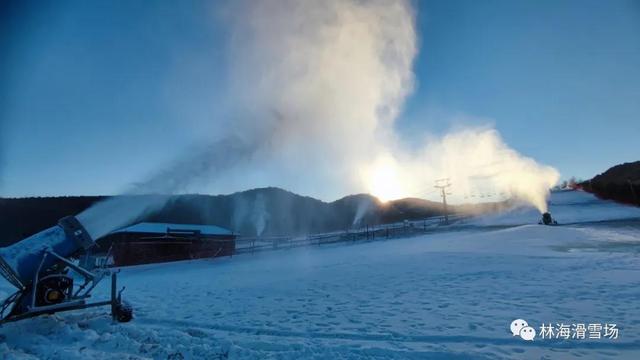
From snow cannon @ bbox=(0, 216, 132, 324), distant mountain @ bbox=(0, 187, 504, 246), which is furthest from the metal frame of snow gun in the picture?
distant mountain @ bbox=(0, 187, 504, 246)

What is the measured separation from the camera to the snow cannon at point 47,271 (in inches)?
339

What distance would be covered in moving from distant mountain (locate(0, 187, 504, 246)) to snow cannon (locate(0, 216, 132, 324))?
49.4 m

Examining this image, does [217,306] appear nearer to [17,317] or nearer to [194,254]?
[17,317]

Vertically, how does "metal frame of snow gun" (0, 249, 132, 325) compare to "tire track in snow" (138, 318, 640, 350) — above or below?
above

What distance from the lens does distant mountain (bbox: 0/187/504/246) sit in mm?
69438

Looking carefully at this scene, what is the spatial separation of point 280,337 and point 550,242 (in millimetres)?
25105

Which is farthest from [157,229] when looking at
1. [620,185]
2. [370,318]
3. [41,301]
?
[620,185]

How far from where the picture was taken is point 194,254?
124 feet

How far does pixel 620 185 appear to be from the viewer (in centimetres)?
7219

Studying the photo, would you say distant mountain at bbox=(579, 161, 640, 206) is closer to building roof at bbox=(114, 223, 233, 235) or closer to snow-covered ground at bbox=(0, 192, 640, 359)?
snow-covered ground at bbox=(0, 192, 640, 359)

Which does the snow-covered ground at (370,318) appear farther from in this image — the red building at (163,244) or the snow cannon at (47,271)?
the red building at (163,244)

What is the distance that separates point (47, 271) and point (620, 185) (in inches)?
3821

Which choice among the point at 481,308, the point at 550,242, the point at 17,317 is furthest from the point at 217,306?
the point at 550,242

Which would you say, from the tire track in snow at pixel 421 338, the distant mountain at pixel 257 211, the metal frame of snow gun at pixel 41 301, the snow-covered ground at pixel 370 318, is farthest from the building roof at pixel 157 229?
the tire track in snow at pixel 421 338
